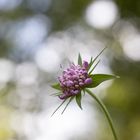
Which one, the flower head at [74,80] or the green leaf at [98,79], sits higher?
the green leaf at [98,79]

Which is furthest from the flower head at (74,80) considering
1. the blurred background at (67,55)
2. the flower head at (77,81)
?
the blurred background at (67,55)

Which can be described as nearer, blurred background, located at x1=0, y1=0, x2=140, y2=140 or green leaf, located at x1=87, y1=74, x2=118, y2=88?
green leaf, located at x1=87, y1=74, x2=118, y2=88

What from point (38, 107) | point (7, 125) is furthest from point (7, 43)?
point (7, 125)

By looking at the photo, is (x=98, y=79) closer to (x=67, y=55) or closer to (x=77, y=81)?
(x=77, y=81)

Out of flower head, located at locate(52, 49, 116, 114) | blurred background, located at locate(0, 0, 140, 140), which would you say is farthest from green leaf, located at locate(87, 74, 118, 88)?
blurred background, located at locate(0, 0, 140, 140)

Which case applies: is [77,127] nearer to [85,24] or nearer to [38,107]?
[38,107]

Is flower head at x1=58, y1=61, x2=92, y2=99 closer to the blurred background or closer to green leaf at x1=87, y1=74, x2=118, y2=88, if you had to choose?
green leaf at x1=87, y1=74, x2=118, y2=88

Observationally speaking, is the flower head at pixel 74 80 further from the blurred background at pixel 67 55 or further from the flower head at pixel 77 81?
the blurred background at pixel 67 55

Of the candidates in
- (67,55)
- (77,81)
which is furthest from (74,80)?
(67,55)
